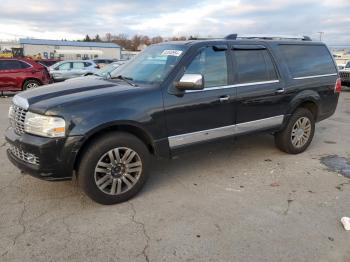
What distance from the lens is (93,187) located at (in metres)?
3.82

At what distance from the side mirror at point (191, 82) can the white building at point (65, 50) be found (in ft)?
196

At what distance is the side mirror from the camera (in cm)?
406

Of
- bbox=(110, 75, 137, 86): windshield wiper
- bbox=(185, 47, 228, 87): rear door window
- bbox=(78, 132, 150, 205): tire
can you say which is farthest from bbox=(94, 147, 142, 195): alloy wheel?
bbox=(185, 47, 228, 87): rear door window

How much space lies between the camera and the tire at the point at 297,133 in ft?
18.9

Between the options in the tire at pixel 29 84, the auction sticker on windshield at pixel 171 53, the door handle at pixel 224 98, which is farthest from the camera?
the tire at pixel 29 84

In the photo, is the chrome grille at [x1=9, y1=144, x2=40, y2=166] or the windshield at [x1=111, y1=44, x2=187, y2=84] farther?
the windshield at [x1=111, y1=44, x2=187, y2=84]

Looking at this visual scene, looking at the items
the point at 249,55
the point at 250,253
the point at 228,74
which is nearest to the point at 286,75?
the point at 249,55

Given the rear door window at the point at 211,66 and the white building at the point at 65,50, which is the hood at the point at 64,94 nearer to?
the rear door window at the point at 211,66

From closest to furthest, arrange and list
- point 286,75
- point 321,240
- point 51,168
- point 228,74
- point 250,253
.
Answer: point 250,253
point 321,240
point 51,168
point 228,74
point 286,75

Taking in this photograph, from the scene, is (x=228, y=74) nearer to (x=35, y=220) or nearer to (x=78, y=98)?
(x=78, y=98)

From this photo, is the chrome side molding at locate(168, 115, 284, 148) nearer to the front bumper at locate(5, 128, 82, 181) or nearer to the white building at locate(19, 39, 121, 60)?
the front bumper at locate(5, 128, 82, 181)

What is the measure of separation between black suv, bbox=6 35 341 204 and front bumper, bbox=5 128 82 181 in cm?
1

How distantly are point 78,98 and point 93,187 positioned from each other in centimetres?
98

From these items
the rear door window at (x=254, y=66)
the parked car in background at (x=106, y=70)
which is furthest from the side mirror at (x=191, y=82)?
the parked car in background at (x=106, y=70)
